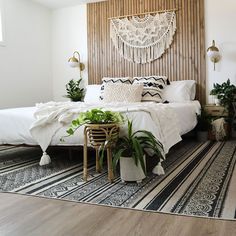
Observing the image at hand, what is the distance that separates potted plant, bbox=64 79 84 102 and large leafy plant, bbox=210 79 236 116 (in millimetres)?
2365

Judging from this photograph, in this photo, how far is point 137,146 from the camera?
2.37 meters

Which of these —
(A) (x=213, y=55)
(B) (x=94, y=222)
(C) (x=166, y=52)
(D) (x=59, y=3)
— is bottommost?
(B) (x=94, y=222)

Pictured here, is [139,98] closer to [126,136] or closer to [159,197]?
[126,136]

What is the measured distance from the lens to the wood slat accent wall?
16.5 ft

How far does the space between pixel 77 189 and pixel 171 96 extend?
2845mm

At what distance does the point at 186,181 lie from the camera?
8.21ft

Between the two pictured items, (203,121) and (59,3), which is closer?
(203,121)

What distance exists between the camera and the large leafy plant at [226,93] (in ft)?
14.8

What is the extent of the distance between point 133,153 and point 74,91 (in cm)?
353

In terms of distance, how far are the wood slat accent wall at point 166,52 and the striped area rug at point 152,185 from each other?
1936mm

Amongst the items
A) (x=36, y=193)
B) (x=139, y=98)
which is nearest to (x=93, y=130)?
(x=36, y=193)

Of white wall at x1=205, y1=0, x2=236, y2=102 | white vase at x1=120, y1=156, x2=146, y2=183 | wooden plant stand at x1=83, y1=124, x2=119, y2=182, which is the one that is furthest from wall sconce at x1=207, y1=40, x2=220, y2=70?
white vase at x1=120, y1=156, x2=146, y2=183

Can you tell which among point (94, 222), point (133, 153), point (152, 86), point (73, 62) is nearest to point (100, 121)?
point (133, 153)

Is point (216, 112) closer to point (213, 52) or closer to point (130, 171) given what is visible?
point (213, 52)
